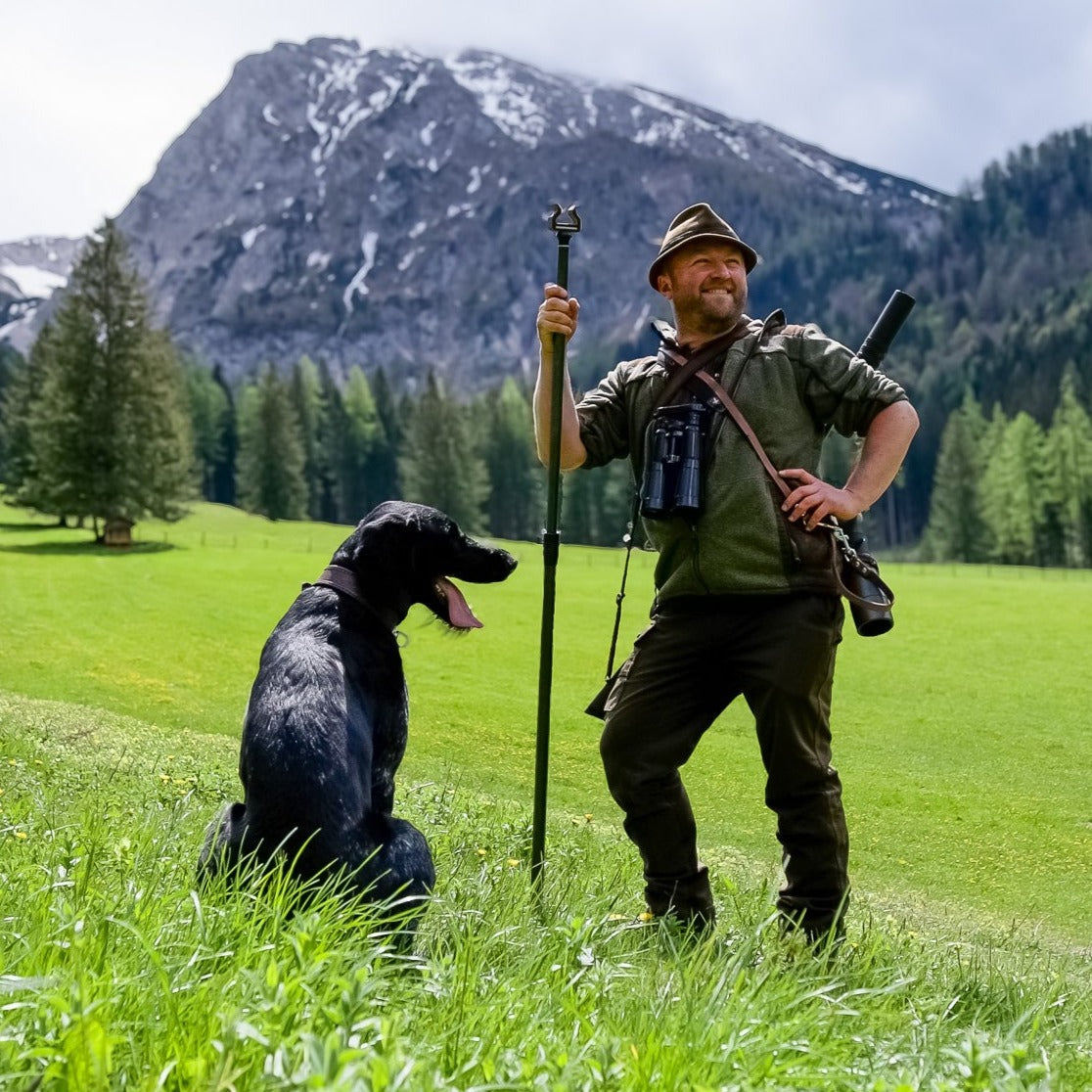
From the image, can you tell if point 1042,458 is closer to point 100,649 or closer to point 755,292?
point 100,649

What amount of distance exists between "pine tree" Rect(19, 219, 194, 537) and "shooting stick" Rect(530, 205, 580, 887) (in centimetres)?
2655

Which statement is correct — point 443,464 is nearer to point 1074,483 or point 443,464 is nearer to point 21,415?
point 21,415

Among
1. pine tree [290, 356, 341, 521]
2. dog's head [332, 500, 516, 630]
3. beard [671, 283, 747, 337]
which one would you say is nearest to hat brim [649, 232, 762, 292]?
beard [671, 283, 747, 337]

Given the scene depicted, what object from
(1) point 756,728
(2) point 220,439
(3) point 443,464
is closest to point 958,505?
(3) point 443,464

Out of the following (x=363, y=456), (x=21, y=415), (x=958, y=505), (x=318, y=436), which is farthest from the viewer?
(x=363, y=456)

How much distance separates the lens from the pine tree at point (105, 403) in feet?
92.6

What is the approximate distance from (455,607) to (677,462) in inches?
42.6

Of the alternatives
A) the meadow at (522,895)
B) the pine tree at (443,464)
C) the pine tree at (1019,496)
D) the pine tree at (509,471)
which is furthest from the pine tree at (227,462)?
the meadow at (522,895)

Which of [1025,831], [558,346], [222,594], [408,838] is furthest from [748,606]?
[222,594]

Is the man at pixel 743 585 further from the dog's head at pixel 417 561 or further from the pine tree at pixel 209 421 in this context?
the pine tree at pixel 209 421

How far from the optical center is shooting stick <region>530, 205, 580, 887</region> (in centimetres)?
405

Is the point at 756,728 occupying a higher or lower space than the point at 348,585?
lower

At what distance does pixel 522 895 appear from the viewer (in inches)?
142

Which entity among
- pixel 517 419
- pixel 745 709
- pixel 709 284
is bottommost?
pixel 745 709
